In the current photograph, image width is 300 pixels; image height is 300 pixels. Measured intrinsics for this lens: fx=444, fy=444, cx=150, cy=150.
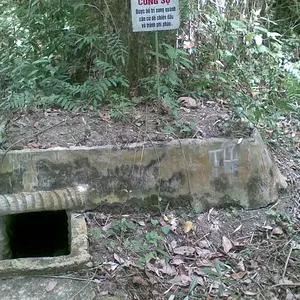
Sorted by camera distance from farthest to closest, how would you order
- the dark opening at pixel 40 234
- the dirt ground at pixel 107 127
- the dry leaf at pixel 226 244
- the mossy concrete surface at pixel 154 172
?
the dark opening at pixel 40 234 → the dirt ground at pixel 107 127 → the mossy concrete surface at pixel 154 172 → the dry leaf at pixel 226 244

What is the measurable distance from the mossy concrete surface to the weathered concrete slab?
0.89m

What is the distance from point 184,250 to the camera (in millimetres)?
3604

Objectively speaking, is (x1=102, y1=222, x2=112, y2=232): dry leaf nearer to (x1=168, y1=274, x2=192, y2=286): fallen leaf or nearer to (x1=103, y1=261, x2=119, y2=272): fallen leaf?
(x1=103, y1=261, x2=119, y2=272): fallen leaf

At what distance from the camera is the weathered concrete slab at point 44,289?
3105 mm

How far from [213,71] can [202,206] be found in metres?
1.90

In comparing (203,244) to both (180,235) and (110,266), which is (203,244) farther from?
(110,266)

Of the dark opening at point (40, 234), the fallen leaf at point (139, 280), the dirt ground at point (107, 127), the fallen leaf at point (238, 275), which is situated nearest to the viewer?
the fallen leaf at point (139, 280)

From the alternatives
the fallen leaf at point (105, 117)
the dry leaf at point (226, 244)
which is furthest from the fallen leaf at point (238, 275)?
the fallen leaf at point (105, 117)

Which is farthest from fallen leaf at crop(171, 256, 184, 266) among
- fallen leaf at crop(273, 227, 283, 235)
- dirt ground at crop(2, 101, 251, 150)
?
dirt ground at crop(2, 101, 251, 150)

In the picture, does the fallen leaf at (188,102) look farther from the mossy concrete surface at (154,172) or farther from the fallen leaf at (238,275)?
the fallen leaf at (238,275)

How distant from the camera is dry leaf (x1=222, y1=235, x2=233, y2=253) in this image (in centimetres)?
362

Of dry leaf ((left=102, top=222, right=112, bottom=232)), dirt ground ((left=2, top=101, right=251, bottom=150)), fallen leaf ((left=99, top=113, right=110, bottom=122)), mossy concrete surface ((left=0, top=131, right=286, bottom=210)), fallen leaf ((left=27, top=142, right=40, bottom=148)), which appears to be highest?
fallen leaf ((left=99, top=113, right=110, bottom=122))

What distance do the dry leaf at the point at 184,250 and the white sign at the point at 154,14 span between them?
76.4 inches

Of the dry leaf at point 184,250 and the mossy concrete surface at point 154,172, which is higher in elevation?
the mossy concrete surface at point 154,172
